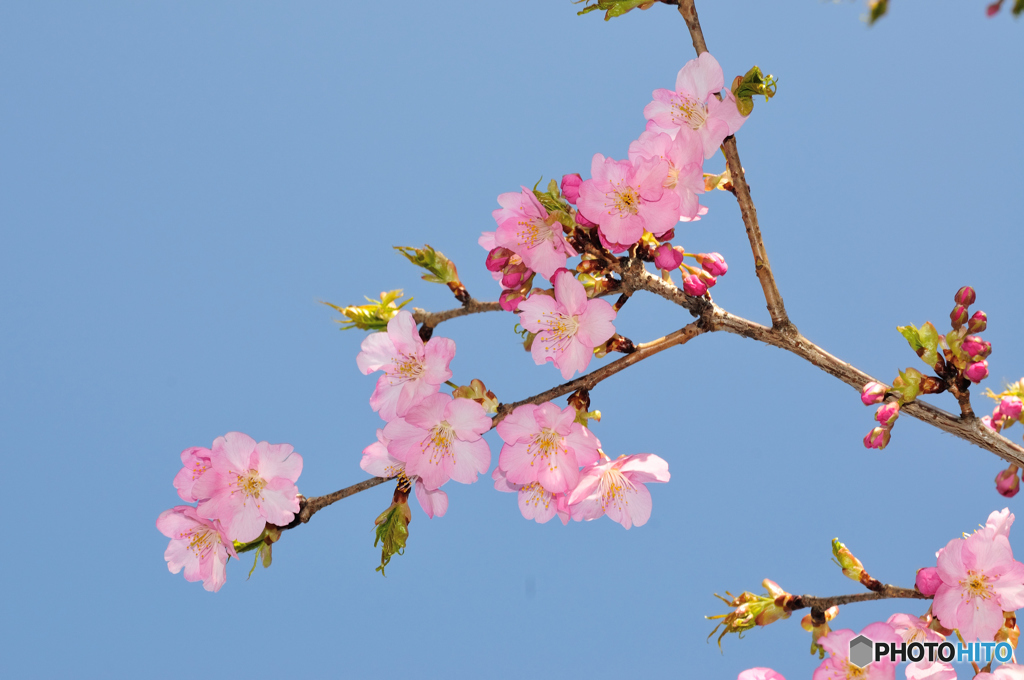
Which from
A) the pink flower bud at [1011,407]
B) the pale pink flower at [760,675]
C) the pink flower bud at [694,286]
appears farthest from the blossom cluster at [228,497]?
the pink flower bud at [1011,407]

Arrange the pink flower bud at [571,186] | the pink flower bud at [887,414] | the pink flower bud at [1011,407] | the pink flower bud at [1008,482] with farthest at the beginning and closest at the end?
the pink flower bud at [1008,482]
the pink flower bud at [1011,407]
the pink flower bud at [571,186]
the pink flower bud at [887,414]

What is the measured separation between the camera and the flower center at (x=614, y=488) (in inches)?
59.6

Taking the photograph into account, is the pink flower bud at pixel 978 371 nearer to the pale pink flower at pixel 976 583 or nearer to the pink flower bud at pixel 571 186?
the pale pink flower at pixel 976 583

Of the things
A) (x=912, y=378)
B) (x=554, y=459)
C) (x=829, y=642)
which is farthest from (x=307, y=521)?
(x=912, y=378)

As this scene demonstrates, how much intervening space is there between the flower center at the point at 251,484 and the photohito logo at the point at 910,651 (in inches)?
50.9

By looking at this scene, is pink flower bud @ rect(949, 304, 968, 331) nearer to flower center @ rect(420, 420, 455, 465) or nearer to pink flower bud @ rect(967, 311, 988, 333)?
pink flower bud @ rect(967, 311, 988, 333)

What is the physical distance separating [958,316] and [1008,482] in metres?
0.74

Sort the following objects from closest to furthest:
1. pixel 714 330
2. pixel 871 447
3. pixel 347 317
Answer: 1. pixel 871 447
2. pixel 714 330
3. pixel 347 317

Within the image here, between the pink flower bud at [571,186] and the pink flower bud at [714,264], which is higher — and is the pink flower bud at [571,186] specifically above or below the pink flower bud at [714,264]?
above

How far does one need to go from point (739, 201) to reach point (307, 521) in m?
1.18

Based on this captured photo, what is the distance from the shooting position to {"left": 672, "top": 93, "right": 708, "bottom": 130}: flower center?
4.83 feet

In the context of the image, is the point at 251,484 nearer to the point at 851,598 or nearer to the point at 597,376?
the point at 597,376

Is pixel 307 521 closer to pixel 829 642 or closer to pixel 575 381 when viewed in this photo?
pixel 575 381

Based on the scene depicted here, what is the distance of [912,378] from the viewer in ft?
4.57
